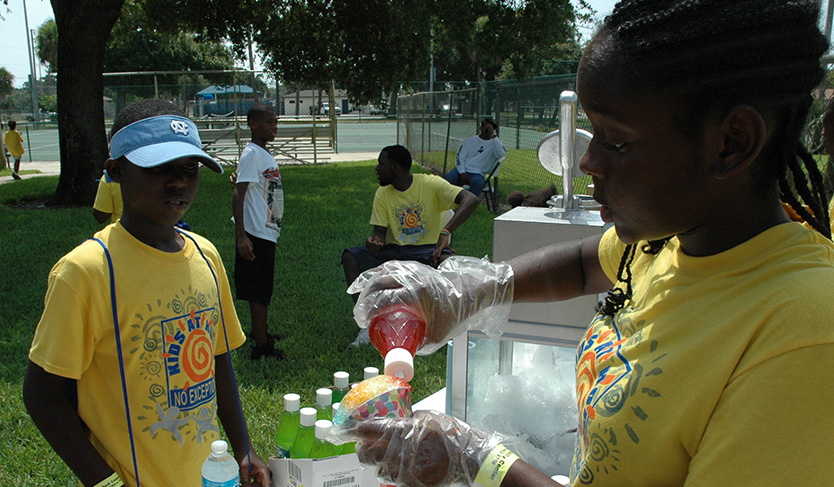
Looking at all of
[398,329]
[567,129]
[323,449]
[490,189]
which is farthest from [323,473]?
[490,189]

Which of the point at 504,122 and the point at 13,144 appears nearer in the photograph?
the point at 504,122

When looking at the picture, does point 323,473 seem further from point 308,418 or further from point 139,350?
point 139,350

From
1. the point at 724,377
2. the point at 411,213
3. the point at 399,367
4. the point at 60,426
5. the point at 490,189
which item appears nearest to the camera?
the point at 724,377

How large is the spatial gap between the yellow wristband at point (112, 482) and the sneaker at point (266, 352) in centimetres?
290

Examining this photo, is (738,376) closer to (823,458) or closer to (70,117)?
(823,458)

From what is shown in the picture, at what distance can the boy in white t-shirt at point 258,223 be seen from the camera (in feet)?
14.5

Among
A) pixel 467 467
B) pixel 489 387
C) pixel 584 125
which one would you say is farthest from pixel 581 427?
pixel 584 125

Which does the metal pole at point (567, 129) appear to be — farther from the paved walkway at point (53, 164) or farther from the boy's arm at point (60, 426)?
the paved walkway at point (53, 164)

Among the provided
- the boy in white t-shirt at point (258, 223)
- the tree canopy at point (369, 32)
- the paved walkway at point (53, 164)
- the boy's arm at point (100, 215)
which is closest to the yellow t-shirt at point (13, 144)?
the paved walkway at point (53, 164)

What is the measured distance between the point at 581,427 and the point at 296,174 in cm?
1394

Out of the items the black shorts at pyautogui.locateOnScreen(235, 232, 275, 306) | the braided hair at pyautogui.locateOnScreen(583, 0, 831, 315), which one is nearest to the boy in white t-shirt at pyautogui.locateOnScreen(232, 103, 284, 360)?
the black shorts at pyautogui.locateOnScreen(235, 232, 275, 306)

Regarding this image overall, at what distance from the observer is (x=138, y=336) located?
1.70m

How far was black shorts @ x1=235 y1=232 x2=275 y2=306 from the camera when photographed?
452cm

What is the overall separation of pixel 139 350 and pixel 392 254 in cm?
338
